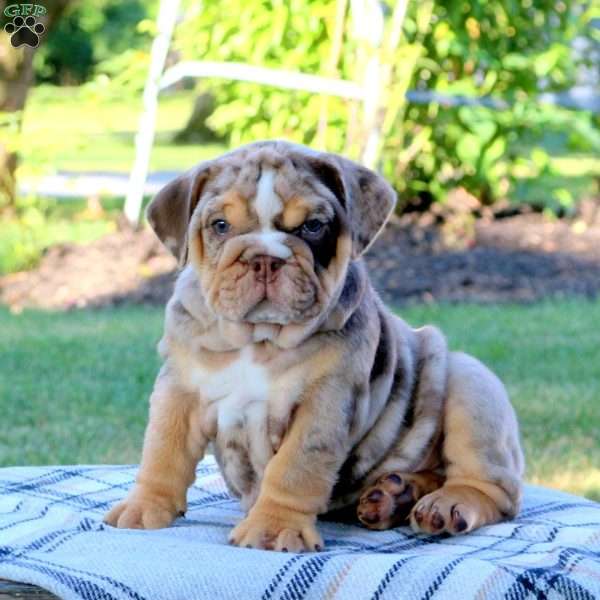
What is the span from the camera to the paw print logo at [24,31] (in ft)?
38.3

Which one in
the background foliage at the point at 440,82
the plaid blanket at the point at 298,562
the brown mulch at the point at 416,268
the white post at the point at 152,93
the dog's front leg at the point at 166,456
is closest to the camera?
the plaid blanket at the point at 298,562

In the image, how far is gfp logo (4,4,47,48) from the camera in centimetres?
1173

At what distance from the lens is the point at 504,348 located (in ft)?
29.1

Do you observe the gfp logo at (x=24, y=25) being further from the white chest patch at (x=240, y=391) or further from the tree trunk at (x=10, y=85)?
the white chest patch at (x=240, y=391)

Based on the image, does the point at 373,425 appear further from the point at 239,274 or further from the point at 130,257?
the point at 130,257

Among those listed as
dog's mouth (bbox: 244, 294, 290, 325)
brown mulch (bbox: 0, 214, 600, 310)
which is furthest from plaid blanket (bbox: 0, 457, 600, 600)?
brown mulch (bbox: 0, 214, 600, 310)

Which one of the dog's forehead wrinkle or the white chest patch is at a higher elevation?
the dog's forehead wrinkle

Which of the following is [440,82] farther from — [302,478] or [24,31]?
[302,478]

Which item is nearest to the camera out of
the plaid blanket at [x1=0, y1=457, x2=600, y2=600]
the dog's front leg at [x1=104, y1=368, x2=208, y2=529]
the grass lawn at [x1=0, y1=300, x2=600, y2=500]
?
the plaid blanket at [x1=0, y1=457, x2=600, y2=600]

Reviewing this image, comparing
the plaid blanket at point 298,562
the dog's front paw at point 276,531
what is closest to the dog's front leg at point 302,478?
the dog's front paw at point 276,531

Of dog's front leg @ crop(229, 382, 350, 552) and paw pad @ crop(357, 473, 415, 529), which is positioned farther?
paw pad @ crop(357, 473, 415, 529)

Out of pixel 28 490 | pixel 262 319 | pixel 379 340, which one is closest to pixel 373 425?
pixel 379 340

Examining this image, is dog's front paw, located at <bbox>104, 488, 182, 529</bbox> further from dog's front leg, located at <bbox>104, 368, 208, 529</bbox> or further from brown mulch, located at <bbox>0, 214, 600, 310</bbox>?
brown mulch, located at <bbox>0, 214, 600, 310</bbox>

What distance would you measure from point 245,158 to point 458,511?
1204 millimetres
